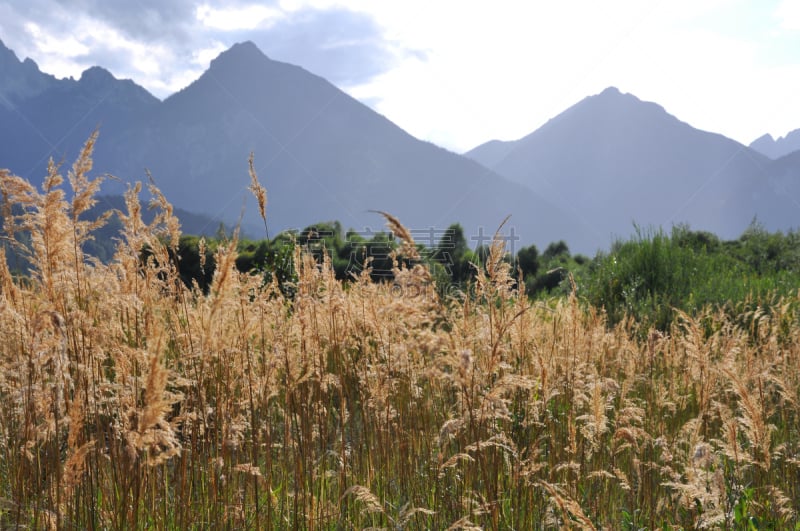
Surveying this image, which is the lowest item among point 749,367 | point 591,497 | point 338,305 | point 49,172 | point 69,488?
point 591,497

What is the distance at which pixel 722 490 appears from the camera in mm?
2176

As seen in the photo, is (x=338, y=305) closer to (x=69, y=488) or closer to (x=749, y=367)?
(x=69, y=488)

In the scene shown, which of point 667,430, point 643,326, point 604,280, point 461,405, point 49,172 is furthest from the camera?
point 604,280

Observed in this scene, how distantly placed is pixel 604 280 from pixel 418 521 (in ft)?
27.3

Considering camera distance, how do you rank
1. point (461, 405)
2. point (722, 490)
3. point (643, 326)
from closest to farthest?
point (722, 490) → point (461, 405) → point (643, 326)

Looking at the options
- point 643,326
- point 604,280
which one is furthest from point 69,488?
point 604,280

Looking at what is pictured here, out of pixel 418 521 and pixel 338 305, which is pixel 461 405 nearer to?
pixel 418 521

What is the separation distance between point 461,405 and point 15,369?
2.48 metres

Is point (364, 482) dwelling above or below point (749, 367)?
below

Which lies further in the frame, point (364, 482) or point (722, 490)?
point (364, 482)

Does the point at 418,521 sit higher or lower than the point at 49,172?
lower

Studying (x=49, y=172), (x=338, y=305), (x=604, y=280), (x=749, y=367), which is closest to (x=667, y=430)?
(x=749, y=367)

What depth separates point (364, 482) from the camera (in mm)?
2854

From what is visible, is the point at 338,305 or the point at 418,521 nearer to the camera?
the point at 418,521
